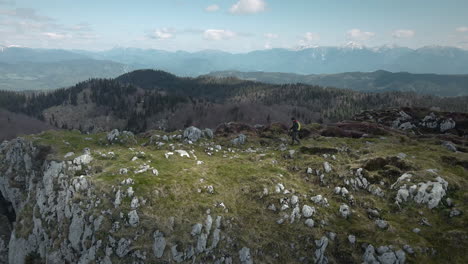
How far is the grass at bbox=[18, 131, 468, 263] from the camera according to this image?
52.3ft

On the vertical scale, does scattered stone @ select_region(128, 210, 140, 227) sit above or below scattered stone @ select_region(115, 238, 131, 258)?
above

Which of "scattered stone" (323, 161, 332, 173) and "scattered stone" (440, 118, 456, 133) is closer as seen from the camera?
"scattered stone" (323, 161, 332, 173)

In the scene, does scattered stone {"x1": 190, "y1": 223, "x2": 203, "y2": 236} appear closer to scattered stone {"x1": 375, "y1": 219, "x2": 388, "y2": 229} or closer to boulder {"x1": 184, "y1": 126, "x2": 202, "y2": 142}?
scattered stone {"x1": 375, "y1": 219, "x2": 388, "y2": 229}

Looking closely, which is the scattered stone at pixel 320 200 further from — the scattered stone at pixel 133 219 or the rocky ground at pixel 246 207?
the scattered stone at pixel 133 219

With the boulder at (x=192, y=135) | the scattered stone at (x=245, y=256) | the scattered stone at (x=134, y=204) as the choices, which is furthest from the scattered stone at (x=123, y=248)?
the boulder at (x=192, y=135)

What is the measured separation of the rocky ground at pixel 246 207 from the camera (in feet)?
53.2

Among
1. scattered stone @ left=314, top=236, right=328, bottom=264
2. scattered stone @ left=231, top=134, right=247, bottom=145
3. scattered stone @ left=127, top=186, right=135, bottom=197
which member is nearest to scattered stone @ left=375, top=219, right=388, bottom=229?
scattered stone @ left=314, top=236, right=328, bottom=264

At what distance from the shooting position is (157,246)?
16703 millimetres

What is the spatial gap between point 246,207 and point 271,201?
6.48 ft

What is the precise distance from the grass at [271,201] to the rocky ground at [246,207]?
8 centimetres

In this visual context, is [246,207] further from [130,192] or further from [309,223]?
[130,192]

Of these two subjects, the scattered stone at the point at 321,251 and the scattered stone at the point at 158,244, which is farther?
the scattered stone at the point at 158,244

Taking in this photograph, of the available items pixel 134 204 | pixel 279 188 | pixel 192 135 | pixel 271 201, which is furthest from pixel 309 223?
pixel 192 135

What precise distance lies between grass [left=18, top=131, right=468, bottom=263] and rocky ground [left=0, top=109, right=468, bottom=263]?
0.25 feet
